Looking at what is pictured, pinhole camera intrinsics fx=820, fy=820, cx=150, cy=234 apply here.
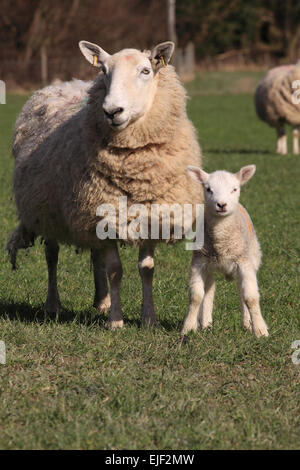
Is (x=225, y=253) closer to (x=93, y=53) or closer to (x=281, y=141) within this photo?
(x=93, y=53)

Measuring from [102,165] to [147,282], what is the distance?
833 mm

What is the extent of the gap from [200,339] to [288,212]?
4850 mm

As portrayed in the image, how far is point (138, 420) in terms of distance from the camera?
3.65 metres

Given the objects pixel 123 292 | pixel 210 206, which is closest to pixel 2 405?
pixel 210 206

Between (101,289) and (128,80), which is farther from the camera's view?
(101,289)

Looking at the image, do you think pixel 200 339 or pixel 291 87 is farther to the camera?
pixel 291 87

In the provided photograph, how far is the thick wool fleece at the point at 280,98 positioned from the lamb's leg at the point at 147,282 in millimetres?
10784

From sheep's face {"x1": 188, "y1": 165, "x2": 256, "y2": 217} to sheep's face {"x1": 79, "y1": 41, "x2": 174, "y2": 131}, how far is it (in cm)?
48

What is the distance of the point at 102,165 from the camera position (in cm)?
499

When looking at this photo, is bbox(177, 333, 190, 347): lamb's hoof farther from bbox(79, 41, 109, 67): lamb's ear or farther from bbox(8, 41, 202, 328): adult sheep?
bbox(79, 41, 109, 67): lamb's ear

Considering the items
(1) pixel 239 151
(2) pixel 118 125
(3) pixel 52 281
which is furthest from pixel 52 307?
(1) pixel 239 151

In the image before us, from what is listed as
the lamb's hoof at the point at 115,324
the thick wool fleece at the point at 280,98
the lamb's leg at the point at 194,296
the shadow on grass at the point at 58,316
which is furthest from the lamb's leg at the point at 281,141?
the lamb's leg at the point at 194,296
